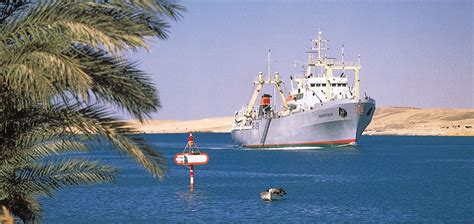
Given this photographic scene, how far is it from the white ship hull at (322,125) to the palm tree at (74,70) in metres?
86.3

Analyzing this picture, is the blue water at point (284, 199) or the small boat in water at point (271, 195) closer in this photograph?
the blue water at point (284, 199)

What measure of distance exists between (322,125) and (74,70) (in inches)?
3618

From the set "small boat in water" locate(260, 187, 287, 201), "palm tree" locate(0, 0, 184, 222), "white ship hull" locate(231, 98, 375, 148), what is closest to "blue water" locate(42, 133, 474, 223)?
"small boat in water" locate(260, 187, 287, 201)

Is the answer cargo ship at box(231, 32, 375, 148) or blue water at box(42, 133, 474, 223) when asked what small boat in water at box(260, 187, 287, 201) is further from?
cargo ship at box(231, 32, 375, 148)

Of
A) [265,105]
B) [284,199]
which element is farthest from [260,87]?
[284,199]

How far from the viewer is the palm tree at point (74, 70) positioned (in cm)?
983

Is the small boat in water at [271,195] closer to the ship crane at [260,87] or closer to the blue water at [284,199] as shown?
the blue water at [284,199]

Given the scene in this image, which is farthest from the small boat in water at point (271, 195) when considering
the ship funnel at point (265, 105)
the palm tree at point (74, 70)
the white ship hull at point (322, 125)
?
the ship funnel at point (265, 105)

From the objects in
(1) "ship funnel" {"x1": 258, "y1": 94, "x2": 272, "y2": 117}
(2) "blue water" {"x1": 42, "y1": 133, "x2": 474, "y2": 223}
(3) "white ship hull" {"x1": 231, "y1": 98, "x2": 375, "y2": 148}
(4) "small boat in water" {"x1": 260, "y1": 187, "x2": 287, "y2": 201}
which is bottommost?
(2) "blue water" {"x1": 42, "y1": 133, "x2": 474, "y2": 223}

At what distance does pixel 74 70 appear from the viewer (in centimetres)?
951

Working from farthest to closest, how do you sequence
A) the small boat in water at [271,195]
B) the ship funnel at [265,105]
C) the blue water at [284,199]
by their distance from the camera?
1. the ship funnel at [265,105]
2. the small boat in water at [271,195]
3. the blue water at [284,199]

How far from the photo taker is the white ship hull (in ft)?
322

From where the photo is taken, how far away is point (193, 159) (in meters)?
55.2

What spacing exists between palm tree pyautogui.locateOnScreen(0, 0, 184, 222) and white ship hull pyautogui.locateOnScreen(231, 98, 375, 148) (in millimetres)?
86281
